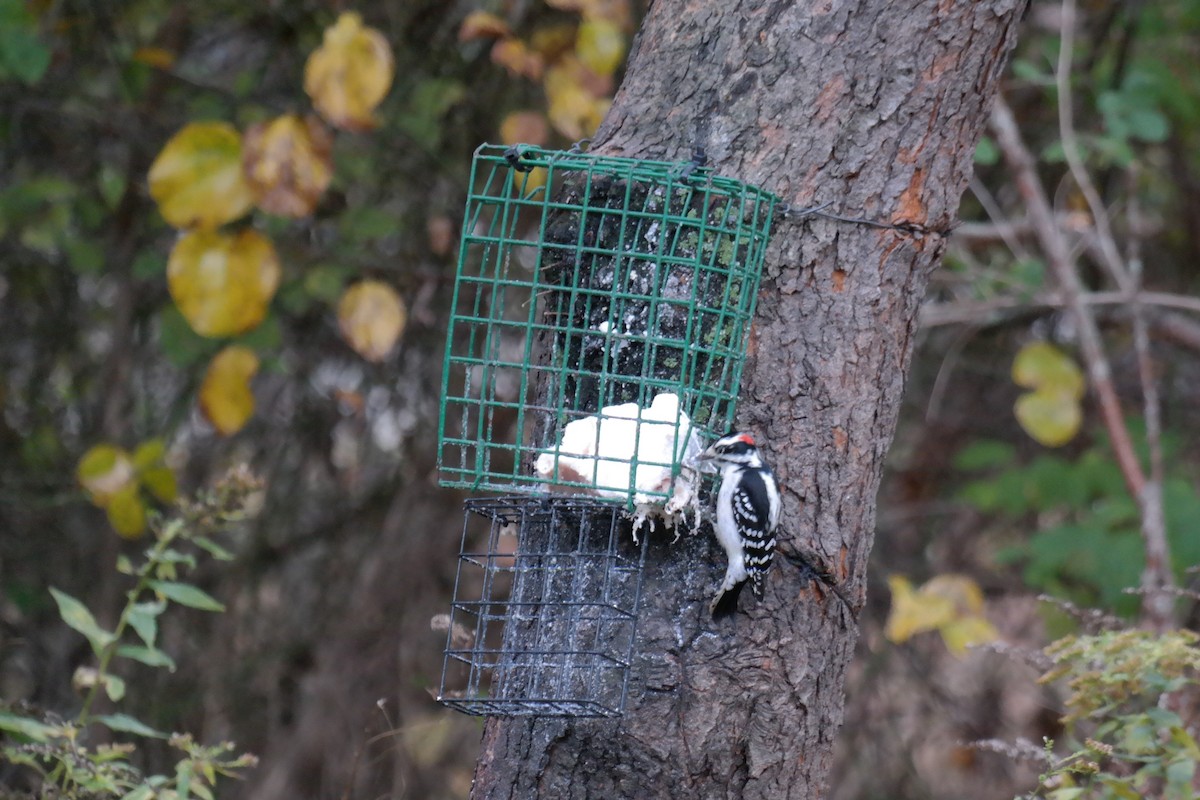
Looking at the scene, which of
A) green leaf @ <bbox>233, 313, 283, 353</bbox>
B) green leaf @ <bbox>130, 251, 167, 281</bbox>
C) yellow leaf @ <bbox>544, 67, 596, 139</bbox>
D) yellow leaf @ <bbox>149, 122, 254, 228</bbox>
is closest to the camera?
yellow leaf @ <bbox>149, 122, 254, 228</bbox>

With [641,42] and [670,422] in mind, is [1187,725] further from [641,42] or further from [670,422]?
[641,42]

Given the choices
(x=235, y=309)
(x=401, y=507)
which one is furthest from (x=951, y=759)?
(x=235, y=309)

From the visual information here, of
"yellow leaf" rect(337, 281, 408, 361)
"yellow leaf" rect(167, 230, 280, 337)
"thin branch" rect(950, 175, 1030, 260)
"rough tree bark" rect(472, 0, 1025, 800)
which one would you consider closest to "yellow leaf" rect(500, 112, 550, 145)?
"yellow leaf" rect(337, 281, 408, 361)

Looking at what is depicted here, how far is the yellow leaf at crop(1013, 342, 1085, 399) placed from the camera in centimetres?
597

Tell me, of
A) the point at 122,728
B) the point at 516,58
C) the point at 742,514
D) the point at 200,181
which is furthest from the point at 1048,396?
the point at 122,728

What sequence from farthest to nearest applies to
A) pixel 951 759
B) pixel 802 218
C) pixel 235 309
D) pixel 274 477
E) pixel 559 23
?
pixel 951 759 < pixel 274 477 < pixel 559 23 < pixel 235 309 < pixel 802 218

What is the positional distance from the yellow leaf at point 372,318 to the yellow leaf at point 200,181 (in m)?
0.73

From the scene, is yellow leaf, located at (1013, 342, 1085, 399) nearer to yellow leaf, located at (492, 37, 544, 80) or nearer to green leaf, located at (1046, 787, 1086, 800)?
yellow leaf, located at (492, 37, 544, 80)

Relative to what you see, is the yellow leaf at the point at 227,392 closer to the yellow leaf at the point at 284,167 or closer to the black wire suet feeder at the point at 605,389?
the yellow leaf at the point at 284,167

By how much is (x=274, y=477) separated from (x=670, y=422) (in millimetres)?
4614

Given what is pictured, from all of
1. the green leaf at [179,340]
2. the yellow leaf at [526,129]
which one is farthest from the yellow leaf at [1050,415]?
the green leaf at [179,340]

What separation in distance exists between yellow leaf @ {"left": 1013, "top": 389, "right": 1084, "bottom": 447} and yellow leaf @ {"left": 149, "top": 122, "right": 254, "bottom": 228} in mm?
3494

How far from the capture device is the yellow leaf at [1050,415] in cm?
585

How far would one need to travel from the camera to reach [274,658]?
7223mm
